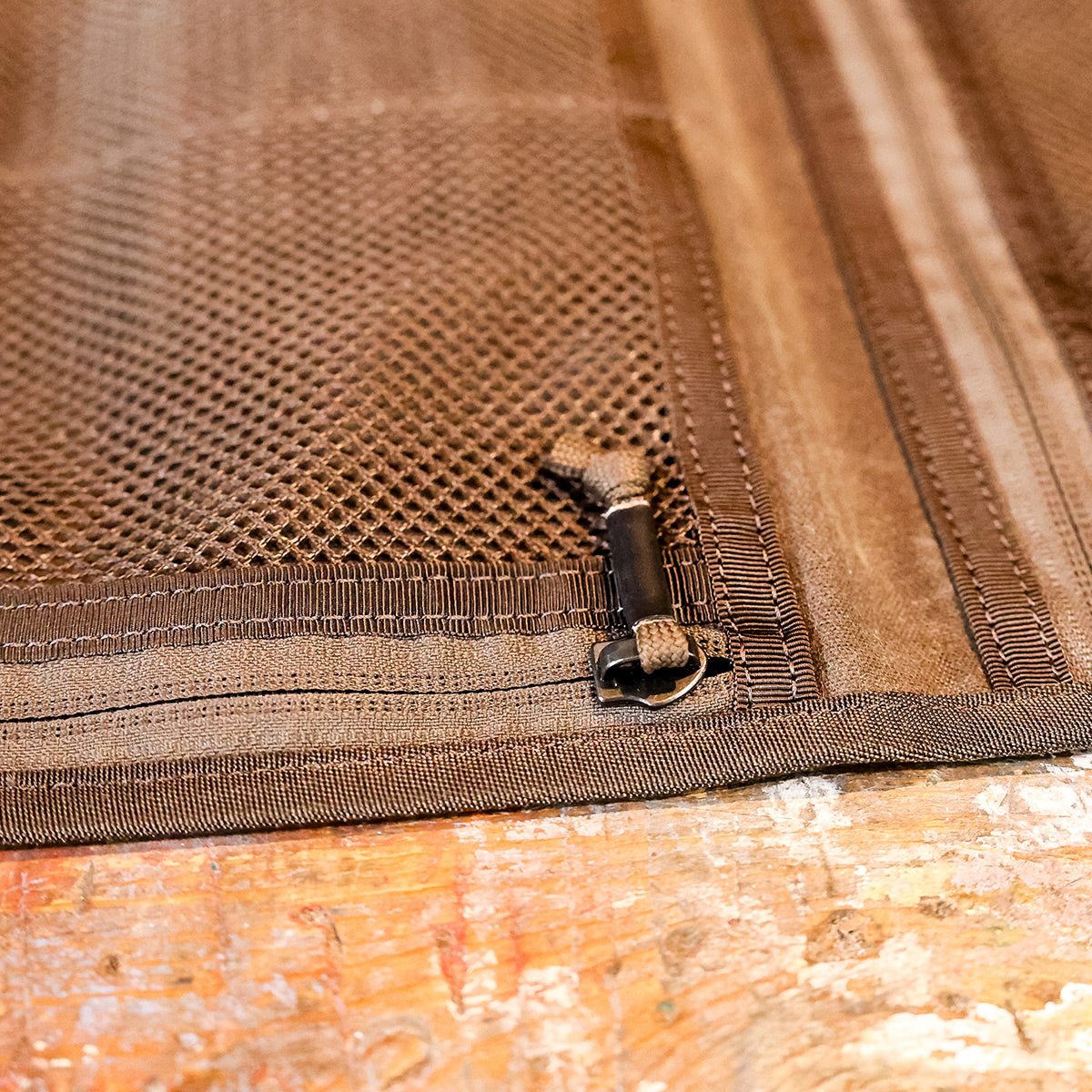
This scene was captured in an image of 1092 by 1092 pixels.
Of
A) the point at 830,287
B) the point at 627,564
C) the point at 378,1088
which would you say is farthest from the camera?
the point at 830,287

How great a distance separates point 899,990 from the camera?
53 cm

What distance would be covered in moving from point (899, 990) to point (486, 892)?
266 mm

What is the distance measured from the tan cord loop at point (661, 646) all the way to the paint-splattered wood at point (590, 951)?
104 millimetres

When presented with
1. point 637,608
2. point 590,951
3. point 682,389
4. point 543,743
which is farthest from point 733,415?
point 590,951

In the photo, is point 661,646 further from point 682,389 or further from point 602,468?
point 682,389

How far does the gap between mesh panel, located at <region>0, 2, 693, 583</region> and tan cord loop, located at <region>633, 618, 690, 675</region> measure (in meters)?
0.09

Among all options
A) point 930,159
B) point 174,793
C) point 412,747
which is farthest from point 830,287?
point 174,793

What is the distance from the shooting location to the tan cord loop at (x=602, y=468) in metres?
0.63

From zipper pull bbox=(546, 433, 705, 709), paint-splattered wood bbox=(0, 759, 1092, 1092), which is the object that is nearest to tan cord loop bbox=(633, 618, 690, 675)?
zipper pull bbox=(546, 433, 705, 709)

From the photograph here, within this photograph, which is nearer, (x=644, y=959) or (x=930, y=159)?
(x=644, y=959)

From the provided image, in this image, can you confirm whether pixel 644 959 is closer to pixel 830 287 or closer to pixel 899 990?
pixel 899 990

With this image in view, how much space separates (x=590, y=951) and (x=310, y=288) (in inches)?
22.9

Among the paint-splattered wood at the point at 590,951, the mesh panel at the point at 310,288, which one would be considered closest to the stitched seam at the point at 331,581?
the mesh panel at the point at 310,288

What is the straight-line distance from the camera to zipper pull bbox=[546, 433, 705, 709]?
58 centimetres
